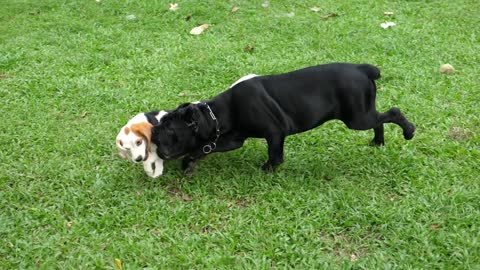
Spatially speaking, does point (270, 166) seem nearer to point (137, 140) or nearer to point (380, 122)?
point (380, 122)

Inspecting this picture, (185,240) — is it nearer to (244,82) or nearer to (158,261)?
(158,261)

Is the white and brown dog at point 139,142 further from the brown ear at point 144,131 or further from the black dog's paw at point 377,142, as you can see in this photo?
the black dog's paw at point 377,142

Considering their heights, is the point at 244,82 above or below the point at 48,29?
above

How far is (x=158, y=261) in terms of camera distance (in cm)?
325

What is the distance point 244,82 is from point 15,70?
129 inches

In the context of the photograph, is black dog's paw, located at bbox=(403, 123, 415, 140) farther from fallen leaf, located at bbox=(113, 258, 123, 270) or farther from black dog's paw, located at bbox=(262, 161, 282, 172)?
fallen leaf, located at bbox=(113, 258, 123, 270)

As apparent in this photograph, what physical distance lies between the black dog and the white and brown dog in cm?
6

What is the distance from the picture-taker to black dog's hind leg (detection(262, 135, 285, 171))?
3.83 metres

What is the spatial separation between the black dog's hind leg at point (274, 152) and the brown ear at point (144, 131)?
0.86 meters

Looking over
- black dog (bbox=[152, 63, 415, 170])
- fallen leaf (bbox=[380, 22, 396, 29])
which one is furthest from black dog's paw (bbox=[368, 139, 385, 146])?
fallen leaf (bbox=[380, 22, 396, 29])

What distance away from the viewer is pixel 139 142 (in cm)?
370

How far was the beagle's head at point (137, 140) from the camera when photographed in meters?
3.70

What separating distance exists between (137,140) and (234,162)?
35.1 inches

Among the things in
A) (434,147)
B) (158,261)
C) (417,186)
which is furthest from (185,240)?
(434,147)
